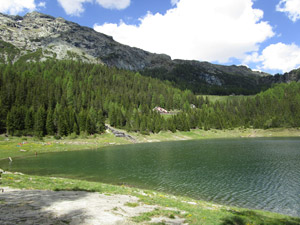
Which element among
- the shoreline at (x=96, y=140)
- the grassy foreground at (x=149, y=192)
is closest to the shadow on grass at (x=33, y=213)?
the grassy foreground at (x=149, y=192)

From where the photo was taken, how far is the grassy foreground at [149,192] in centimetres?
1506

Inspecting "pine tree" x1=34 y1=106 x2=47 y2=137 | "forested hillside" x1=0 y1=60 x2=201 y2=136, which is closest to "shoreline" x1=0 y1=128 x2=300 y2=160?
"pine tree" x1=34 y1=106 x2=47 y2=137

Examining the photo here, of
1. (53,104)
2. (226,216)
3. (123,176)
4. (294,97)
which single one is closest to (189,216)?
(226,216)

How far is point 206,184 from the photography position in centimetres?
3228

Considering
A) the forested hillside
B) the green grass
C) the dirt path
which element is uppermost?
the forested hillside

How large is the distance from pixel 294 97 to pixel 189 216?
212 m

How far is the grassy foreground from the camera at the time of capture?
15.1 m

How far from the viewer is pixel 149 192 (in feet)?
83.0

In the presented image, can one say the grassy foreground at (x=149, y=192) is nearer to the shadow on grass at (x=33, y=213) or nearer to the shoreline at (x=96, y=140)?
the shoreline at (x=96, y=140)

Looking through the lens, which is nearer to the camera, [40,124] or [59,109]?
[40,124]

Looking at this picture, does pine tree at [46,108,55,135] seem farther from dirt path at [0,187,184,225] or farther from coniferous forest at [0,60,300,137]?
dirt path at [0,187,184,225]

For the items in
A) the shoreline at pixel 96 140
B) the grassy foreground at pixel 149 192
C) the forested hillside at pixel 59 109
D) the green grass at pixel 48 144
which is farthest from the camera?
the forested hillside at pixel 59 109

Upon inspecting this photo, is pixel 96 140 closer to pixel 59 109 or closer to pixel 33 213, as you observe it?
pixel 59 109

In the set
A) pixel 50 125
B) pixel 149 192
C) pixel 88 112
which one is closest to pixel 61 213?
pixel 149 192
